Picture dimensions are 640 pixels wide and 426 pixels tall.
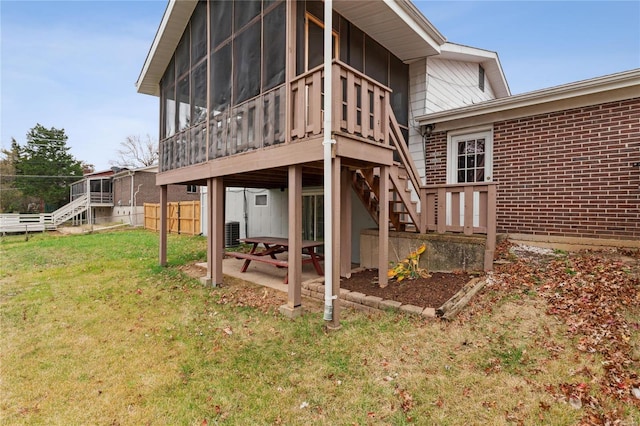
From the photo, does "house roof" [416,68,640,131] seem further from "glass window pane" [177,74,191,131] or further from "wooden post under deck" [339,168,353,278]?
"glass window pane" [177,74,191,131]

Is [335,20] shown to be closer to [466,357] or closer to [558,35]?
[466,357]

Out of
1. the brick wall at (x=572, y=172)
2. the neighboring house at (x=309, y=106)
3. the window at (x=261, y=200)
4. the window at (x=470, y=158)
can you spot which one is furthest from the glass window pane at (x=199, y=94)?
the brick wall at (x=572, y=172)

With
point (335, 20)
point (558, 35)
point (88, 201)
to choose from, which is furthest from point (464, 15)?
point (88, 201)

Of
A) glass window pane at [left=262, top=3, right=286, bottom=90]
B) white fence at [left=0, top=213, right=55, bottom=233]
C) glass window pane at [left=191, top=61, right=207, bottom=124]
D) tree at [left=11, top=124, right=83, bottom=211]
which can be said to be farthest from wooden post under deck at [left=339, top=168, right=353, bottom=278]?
tree at [left=11, top=124, right=83, bottom=211]

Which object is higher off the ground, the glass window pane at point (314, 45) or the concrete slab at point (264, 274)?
the glass window pane at point (314, 45)

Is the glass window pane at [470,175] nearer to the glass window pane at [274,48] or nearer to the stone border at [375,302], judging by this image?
the stone border at [375,302]

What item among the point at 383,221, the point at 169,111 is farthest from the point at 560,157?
the point at 169,111

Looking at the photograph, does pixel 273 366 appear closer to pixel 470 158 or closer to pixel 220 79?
pixel 220 79

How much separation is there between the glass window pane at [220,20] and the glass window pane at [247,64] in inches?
21.5

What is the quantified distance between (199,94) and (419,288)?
5848 mm

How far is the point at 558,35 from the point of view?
14375 millimetres

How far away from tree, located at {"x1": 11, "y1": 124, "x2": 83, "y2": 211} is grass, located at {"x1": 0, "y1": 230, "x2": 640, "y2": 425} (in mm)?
33705

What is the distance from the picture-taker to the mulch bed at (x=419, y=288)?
440 centimetres

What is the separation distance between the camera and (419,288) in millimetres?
4809
